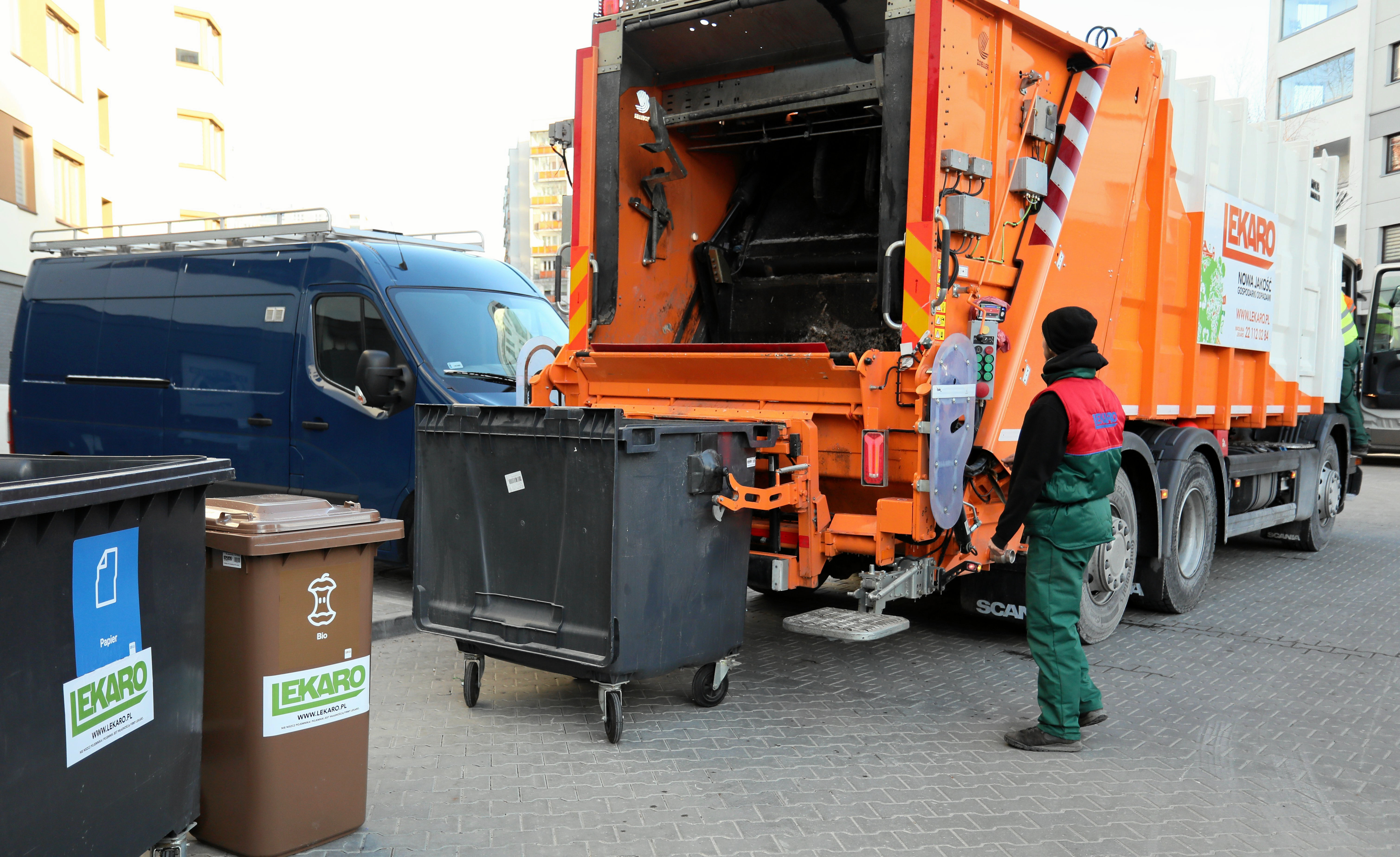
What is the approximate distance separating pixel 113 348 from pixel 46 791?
6475mm

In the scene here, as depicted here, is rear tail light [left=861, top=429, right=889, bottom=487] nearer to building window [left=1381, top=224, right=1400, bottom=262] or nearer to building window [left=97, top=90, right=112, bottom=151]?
building window [left=97, top=90, right=112, bottom=151]

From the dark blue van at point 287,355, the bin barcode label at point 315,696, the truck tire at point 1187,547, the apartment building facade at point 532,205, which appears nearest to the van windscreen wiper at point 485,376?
the dark blue van at point 287,355

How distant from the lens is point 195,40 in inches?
1188

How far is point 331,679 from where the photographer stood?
3.04 metres

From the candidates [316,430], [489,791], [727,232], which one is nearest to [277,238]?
[316,430]

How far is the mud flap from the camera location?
4.36 m

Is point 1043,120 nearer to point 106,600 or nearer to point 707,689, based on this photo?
point 707,689

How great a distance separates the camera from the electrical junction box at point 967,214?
440cm

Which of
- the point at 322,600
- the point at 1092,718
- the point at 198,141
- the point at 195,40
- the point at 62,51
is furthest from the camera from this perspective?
the point at 195,40

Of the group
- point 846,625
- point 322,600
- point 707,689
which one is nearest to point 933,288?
point 846,625

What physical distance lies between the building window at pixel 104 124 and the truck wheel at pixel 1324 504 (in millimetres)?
21908

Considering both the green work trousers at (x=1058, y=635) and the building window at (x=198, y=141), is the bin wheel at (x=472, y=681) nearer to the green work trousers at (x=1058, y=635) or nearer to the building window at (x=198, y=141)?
the green work trousers at (x=1058, y=635)

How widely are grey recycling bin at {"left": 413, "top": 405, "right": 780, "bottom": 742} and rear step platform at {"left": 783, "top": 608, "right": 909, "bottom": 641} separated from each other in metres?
0.27

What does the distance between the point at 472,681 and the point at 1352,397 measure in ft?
27.6
